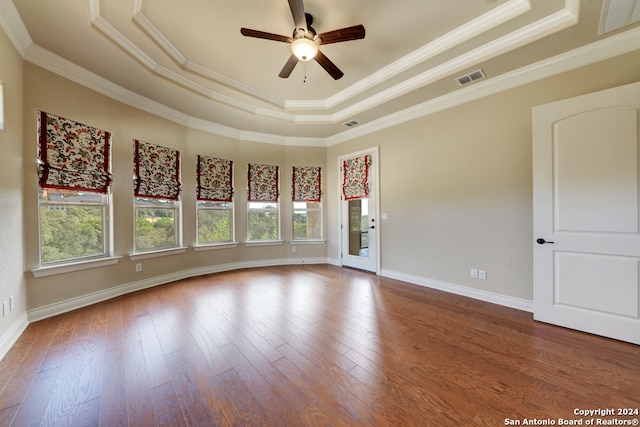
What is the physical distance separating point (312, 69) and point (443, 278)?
3494mm

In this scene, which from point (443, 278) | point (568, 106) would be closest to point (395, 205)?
point (443, 278)

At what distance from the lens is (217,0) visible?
7.07ft

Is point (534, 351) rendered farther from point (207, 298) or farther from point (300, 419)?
point (207, 298)

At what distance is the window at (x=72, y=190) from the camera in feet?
8.62

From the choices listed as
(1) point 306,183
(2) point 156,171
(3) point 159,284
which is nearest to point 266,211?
(1) point 306,183

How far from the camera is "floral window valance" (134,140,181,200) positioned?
3.52 m

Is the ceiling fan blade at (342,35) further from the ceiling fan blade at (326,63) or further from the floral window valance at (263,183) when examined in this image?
the floral window valance at (263,183)

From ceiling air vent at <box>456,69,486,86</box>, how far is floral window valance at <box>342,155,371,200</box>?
1854 millimetres

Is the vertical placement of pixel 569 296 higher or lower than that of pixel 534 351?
higher

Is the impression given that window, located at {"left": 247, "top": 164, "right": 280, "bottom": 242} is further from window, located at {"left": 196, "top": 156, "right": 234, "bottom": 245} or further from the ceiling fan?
the ceiling fan

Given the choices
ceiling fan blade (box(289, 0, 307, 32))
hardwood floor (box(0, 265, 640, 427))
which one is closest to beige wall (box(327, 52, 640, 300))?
hardwood floor (box(0, 265, 640, 427))

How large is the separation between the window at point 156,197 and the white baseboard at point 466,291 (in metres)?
3.87

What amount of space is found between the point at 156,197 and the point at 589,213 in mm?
5432

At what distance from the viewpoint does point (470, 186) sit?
128 inches
